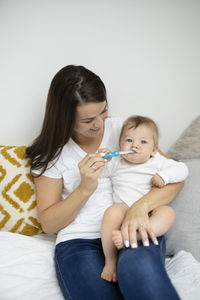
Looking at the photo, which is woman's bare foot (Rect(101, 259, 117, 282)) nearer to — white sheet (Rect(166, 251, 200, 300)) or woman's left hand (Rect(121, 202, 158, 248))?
woman's left hand (Rect(121, 202, 158, 248))

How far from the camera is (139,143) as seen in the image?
4.15ft

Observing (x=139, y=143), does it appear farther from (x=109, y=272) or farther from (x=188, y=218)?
(x=109, y=272)

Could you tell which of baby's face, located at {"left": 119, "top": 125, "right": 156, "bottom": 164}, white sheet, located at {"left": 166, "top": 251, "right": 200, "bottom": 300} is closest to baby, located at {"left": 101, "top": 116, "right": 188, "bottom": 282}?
baby's face, located at {"left": 119, "top": 125, "right": 156, "bottom": 164}

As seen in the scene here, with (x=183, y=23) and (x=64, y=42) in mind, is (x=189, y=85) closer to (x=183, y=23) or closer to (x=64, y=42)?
(x=183, y=23)

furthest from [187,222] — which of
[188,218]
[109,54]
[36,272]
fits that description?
[109,54]

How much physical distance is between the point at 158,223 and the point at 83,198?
33cm

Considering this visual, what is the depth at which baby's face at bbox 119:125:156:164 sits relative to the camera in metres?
1.25

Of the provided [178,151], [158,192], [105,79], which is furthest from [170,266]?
[105,79]

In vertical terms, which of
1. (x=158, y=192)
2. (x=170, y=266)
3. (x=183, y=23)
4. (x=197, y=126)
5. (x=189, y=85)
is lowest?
(x=170, y=266)

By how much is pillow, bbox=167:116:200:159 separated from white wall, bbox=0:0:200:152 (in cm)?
18

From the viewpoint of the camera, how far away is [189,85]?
1.74 metres

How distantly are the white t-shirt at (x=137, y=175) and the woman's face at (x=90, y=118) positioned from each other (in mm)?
198

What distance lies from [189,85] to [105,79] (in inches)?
22.2

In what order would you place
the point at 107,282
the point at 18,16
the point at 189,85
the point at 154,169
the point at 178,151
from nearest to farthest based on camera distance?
the point at 107,282
the point at 154,169
the point at 18,16
the point at 178,151
the point at 189,85
